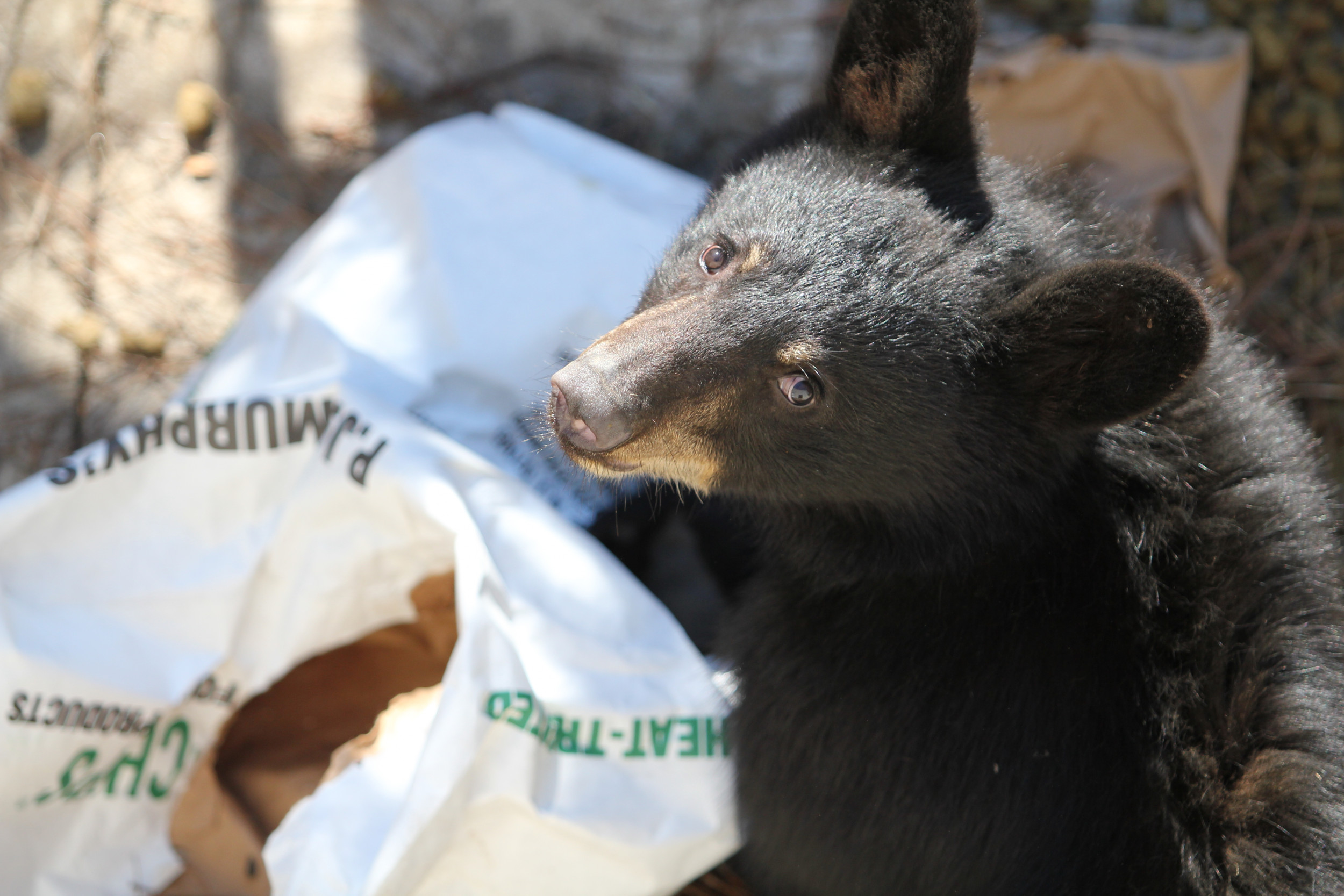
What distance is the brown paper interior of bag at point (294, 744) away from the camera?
2.51 metres

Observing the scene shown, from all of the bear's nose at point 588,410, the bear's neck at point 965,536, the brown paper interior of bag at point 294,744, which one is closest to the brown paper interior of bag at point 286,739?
the brown paper interior of bag at point 294,744

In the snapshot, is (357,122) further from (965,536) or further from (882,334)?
(965,536)

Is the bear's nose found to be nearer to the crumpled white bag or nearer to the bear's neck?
the bear's neck

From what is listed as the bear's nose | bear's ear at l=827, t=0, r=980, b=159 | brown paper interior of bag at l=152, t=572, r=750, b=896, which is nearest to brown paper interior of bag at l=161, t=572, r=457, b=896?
brown paper interior of bag at l=152, t=572, r=750, b=896

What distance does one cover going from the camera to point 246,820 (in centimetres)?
252

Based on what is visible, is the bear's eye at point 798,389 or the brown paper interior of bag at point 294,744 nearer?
the bear's eye at point 798,389

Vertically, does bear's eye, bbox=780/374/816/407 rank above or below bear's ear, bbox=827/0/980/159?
below

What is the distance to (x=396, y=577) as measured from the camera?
2.60 m

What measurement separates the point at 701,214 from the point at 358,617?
1332mm

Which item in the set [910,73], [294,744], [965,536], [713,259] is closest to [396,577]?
[294,744]

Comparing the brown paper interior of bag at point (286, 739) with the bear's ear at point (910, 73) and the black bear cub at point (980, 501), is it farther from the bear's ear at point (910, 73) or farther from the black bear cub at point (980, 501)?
the bear's ear at point (910, 73)

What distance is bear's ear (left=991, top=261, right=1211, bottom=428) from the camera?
1.52 meters

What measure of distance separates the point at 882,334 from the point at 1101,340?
0.33 metres

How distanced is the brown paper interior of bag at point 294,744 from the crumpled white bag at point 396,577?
83 millimetres
